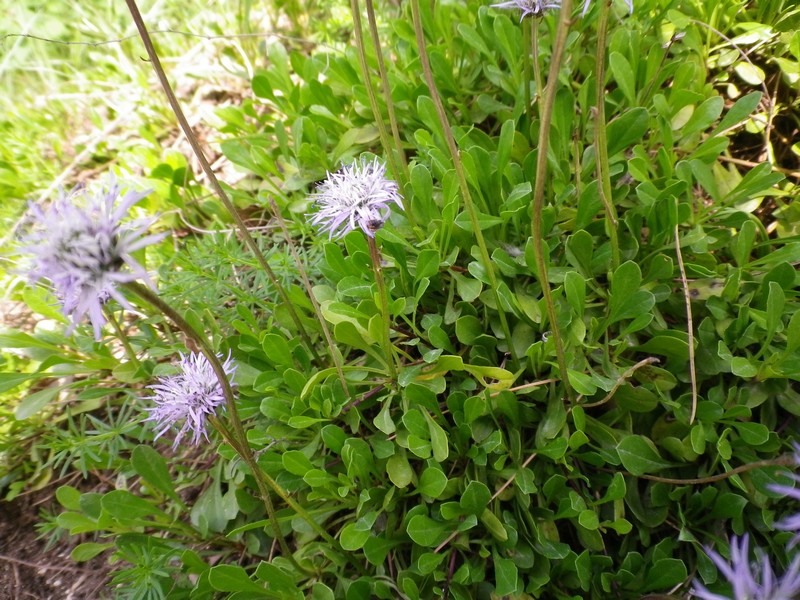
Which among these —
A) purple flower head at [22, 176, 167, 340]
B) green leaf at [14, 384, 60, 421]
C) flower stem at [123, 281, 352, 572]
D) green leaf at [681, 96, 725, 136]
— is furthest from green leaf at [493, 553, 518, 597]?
green leaf at [14, 384, 60, 421]

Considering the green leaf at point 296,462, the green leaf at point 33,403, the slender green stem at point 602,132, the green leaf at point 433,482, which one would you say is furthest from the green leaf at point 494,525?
the green leaf at point 33,403

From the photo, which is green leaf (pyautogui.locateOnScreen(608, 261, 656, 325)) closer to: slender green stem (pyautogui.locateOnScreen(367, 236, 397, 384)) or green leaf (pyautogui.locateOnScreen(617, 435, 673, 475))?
green leaf (pyautogui.locateOnScreen(617, 435, 673, 475))

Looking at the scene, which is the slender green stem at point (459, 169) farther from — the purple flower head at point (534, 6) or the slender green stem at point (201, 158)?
the slender green stem at point (201, 158)

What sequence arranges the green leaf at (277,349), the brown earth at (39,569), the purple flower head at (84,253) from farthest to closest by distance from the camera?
the brown earth at (39,569)
the green leaf at (277,349)
the purple flower head at (84,253)

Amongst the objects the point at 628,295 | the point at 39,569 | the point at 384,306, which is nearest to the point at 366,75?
the point at 384,306

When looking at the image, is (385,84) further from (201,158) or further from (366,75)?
(201,158)
